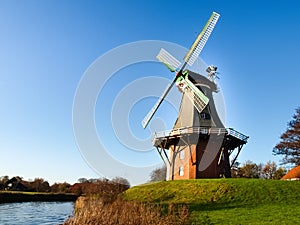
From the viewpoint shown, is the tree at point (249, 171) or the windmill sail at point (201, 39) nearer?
the windmill sail at point (201, 39)

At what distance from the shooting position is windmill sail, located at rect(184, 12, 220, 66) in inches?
1005

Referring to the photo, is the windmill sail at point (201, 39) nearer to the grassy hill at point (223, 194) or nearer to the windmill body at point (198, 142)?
the windmill body at point (198, 142)

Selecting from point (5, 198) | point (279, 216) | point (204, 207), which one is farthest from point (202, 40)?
point (5, 198)

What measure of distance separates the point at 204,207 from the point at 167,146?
36.9 feet

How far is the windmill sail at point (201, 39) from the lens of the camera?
25.5m

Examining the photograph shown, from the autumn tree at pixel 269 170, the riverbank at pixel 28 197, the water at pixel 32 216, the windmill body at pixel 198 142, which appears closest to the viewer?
the water at pixel 32 216

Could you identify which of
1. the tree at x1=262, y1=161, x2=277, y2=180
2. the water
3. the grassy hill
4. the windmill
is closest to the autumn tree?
the tree at x1=262, y1=161, x2=277, y2=180

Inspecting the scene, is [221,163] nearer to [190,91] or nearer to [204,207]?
[190,91]

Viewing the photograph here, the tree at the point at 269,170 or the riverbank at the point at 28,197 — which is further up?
the tree at the point at 269,170

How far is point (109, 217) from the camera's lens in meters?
7.76

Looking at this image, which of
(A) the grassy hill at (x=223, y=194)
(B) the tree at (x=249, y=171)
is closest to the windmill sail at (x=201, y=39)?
(A) the grassy hill at (x=223, y=194)

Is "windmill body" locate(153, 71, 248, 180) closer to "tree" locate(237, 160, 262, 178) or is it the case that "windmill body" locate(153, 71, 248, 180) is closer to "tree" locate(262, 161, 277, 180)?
"tree" locate(237, 160, 262, 178)

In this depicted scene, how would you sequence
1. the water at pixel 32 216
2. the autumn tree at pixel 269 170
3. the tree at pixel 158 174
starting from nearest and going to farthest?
1. the water at pixel 32 216
2. the autumn tree at pixel 269 170
3. the tree at pixel 158 174

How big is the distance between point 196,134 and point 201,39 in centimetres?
792
